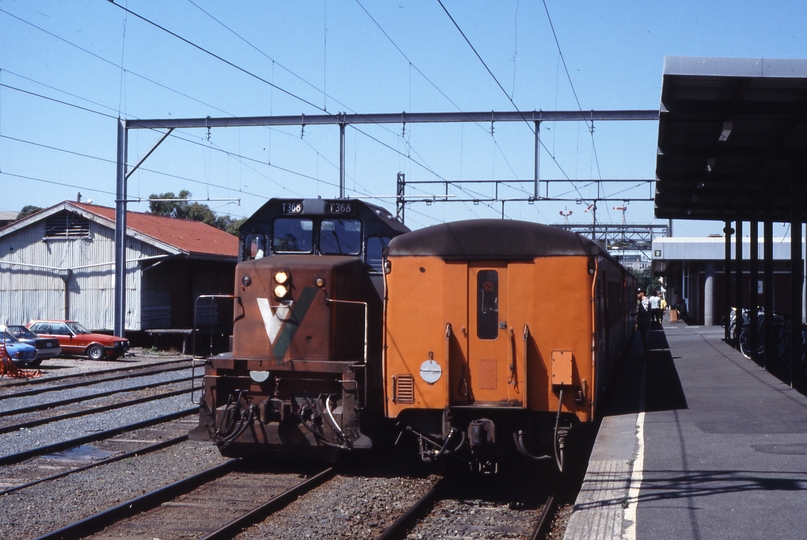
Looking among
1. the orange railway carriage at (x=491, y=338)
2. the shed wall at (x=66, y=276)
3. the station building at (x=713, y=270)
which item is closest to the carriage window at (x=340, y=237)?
the orange railway carriage at (x=491, y=338)

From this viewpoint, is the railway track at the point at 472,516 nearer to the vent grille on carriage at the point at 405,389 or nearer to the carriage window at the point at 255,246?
the vent grille on carriage at the point at 405,389

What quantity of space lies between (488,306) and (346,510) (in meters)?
2.56

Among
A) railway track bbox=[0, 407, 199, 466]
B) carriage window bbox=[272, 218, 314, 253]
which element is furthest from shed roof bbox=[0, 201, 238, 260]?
carriage window bbox=[272, 218, 314, 253]

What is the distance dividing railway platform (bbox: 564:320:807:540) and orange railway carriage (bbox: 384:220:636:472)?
3.05ft

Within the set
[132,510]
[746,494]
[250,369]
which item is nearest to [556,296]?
[746,494]

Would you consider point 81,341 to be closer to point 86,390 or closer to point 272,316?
point 86,390

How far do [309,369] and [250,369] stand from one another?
0.73 metres

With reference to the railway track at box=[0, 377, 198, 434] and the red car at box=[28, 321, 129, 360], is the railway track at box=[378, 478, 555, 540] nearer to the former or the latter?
the railway track at box=[0, 377, 198, 434]

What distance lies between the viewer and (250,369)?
9.51 m

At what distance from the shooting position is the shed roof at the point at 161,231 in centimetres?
3195

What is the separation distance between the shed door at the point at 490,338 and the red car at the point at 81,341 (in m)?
21.5

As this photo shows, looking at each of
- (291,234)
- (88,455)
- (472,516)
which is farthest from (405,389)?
(88,455)

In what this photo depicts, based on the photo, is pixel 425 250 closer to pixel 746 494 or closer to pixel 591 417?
pixel 591 417

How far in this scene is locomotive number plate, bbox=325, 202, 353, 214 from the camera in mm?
10383
